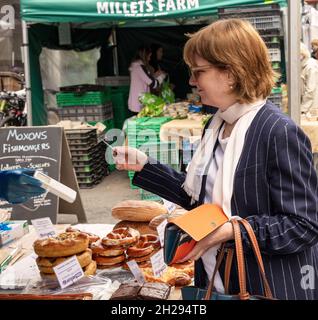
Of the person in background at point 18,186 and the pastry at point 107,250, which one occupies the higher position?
the person in background at point 18,186

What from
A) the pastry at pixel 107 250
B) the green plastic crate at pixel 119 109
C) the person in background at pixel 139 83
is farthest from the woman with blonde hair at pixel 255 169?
the green plastic crate at pixel 119 109

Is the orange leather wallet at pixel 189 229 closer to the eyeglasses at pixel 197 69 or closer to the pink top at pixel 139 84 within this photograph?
the eyeglasses at pixel 197 69

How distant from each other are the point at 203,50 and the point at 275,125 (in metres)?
0.34

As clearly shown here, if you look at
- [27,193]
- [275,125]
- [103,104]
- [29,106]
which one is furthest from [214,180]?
[103,104]

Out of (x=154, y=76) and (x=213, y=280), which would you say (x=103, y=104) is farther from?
(x=213, y=280)

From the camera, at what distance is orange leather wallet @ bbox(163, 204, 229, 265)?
1561 millimetres

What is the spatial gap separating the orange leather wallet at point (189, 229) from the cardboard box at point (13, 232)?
5.64ft

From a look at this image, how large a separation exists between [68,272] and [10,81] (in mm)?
9816

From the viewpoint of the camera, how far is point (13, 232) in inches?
125

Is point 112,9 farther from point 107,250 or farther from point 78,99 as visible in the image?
point 107,250

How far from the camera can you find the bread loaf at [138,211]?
3.17 m

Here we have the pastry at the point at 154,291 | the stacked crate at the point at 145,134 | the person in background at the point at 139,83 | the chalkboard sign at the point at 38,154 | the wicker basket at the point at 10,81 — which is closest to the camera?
the pastry at the point at 154,291

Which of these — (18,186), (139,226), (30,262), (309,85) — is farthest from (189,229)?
(309,85)

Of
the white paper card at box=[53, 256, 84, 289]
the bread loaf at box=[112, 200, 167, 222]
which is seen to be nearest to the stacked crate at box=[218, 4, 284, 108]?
the bread loaf at box=[112, 200, 167, 222]
